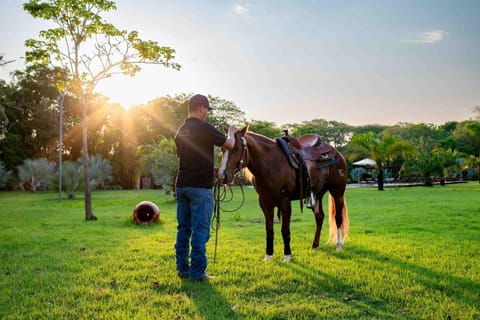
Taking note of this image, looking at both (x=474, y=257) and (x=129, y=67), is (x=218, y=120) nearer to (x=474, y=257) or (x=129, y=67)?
(x=129, y=67)

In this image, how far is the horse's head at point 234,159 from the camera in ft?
18.2

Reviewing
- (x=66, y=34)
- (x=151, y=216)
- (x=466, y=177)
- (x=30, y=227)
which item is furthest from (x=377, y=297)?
(x=466, y=177)

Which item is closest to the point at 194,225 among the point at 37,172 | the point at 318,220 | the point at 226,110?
the point at 318,220

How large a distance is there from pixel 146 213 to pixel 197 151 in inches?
303

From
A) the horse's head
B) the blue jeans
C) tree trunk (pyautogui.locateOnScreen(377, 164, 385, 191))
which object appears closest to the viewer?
the blue jeans

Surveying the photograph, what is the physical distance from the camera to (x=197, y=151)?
5223 millimetres

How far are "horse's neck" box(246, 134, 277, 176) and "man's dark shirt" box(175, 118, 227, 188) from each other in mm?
943

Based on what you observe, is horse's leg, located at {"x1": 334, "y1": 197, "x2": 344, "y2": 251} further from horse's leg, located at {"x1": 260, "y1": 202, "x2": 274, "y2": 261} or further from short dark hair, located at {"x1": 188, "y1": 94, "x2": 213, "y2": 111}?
short dark hair, located at {"x1": 188, "y1": 94, "x2": 213, "y2": 111}

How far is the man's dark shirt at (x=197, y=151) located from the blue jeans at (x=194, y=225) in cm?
12

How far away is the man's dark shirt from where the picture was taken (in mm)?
5191

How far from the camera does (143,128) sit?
50.7 metres

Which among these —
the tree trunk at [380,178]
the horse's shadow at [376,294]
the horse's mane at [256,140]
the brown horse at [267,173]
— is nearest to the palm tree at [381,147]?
the tree trunk at [380,178]

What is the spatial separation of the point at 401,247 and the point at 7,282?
6654mm

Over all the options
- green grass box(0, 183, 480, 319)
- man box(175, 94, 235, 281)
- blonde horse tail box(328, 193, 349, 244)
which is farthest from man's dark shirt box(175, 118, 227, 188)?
blonde horse tail box(328, 193, 349, 244)
